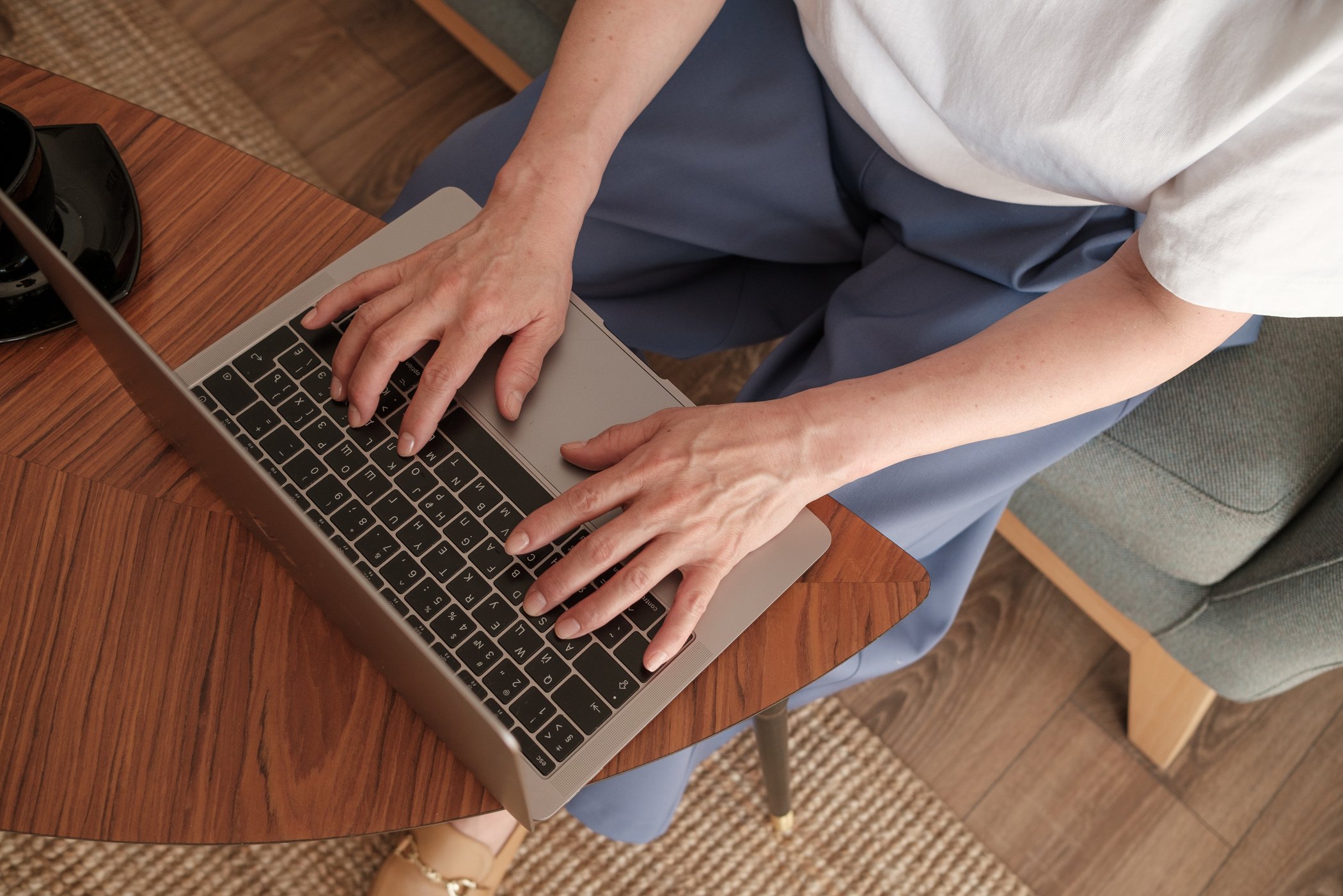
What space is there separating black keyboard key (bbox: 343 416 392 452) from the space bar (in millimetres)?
38

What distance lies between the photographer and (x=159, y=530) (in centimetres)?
59

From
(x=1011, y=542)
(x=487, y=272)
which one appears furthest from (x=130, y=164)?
(x=1011, y=542)

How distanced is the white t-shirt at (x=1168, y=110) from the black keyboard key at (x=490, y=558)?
0.46 metres

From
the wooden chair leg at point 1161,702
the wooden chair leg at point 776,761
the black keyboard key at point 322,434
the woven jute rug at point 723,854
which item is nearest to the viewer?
the black keyboard key at point 322,434

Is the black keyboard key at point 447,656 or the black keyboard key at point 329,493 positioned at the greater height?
the black keyboard key at point 329,493

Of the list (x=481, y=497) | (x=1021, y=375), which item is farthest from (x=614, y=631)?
(x=1021, y=375)

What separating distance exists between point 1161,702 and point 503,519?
40.5 inches

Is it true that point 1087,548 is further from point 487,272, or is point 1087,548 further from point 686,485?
point 487,272

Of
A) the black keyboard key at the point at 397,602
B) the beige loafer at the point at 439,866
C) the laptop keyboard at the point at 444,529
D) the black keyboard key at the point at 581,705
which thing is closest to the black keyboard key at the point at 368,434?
the laptop keyboard at the point at 444,529

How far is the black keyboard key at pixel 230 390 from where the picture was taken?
621 millimetres

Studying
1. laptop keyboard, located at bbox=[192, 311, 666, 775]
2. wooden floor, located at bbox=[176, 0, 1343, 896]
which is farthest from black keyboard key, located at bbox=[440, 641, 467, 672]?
wooden floor, located at bbox=[176, 0, 1343, 896]

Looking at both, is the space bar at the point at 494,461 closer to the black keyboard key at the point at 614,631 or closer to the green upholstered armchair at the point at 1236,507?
the black keyboard key at the point at 614,631

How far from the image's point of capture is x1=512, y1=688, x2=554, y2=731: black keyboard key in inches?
21.5

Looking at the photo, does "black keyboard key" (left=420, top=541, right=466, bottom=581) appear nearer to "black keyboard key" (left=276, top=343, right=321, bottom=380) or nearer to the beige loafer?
"black keyboard key" (left=276, top=343, right=321, bottom=380)
